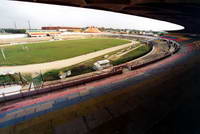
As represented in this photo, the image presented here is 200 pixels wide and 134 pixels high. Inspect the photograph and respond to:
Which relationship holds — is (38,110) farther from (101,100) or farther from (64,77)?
(64,77)

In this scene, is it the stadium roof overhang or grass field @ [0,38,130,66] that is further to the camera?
grass field @ [0,38,130,66]

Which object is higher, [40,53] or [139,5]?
[139,5]

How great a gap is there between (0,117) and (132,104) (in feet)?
24.6

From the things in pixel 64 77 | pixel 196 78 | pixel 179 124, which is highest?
pixel 196 78

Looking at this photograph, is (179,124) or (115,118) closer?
(179,124)

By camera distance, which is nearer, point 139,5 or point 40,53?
point 139,5

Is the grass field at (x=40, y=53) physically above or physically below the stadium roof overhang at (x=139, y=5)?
below

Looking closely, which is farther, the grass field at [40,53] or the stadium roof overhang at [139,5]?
the grass field at [40,53]

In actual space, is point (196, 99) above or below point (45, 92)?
above

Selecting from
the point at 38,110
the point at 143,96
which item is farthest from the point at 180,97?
the point at 38,110

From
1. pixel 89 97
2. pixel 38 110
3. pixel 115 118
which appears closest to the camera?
pixel 115 118

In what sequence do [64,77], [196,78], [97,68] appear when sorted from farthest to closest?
[97,68] < [64,77] < [196,78]

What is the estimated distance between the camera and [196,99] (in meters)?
5.75

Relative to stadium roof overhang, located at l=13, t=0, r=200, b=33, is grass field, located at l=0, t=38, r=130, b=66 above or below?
below
